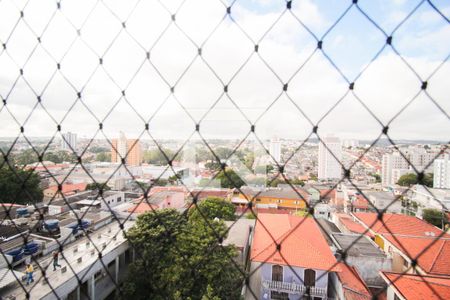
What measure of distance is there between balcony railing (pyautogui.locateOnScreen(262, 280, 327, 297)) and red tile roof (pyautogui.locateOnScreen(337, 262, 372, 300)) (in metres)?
0.30

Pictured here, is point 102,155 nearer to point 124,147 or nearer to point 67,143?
point 124,147

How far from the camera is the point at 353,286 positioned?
10.4ft

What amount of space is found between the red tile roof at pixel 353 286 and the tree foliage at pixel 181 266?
1.21 metres

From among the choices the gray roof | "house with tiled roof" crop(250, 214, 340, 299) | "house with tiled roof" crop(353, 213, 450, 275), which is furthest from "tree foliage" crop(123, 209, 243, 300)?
the gray roof

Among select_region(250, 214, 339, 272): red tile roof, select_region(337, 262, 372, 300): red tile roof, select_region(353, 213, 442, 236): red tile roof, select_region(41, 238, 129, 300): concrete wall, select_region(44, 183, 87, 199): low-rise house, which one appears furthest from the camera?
select_region(44, 183, 87, 199): low-rise house

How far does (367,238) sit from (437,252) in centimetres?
151

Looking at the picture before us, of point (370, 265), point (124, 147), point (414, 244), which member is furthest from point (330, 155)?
point (124, 147)

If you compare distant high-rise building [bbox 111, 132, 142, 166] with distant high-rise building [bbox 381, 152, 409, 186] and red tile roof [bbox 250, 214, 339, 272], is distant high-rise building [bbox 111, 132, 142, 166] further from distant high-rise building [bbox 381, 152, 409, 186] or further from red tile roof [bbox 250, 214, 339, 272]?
distant high-rise building [bbox 381, 152, 409, 186]

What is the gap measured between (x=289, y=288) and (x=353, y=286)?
2.47ft

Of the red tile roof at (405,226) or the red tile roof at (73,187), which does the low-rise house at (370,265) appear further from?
the red tile roof at (73,187)

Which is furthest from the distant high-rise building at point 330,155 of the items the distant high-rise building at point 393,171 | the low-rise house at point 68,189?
the low-rise house at point 68,189

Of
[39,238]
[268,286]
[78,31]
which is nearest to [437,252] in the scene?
[268,286]

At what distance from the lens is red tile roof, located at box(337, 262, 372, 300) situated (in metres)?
2.94

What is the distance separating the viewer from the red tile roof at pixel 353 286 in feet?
9.63
